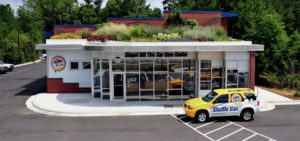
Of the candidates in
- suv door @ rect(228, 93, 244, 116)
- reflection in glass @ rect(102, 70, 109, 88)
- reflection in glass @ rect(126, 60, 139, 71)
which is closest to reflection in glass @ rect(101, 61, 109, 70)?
reflection in glass @ rect(102, 70, 109, 88)

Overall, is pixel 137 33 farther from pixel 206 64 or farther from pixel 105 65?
pixel 206 64

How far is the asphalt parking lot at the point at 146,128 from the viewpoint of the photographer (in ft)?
38.3

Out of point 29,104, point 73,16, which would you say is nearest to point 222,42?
point 29,104

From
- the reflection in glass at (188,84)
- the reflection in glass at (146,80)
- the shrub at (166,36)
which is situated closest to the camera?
the reflection in glass at (146,80)

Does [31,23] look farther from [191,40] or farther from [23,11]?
[191,40]

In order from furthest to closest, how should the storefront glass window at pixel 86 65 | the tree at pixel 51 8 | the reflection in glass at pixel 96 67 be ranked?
the tree at pixel 51 8, the storefront glass window at pixel 86 65, the reflection in glass at pixel 96 67

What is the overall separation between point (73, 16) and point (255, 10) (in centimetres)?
4860

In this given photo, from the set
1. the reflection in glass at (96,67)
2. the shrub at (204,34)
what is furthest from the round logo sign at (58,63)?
the shrub at (204,34)

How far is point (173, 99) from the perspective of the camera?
18594mm

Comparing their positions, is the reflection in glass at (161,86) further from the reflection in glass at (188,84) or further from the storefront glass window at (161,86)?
the reflection in glass at (188,84)

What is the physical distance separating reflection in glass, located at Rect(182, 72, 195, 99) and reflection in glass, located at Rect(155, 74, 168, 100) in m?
1.33

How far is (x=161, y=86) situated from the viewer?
18406mm

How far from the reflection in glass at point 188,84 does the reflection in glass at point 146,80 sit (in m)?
2.31

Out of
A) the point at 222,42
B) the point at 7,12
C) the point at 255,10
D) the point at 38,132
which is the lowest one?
the point at 38,132
